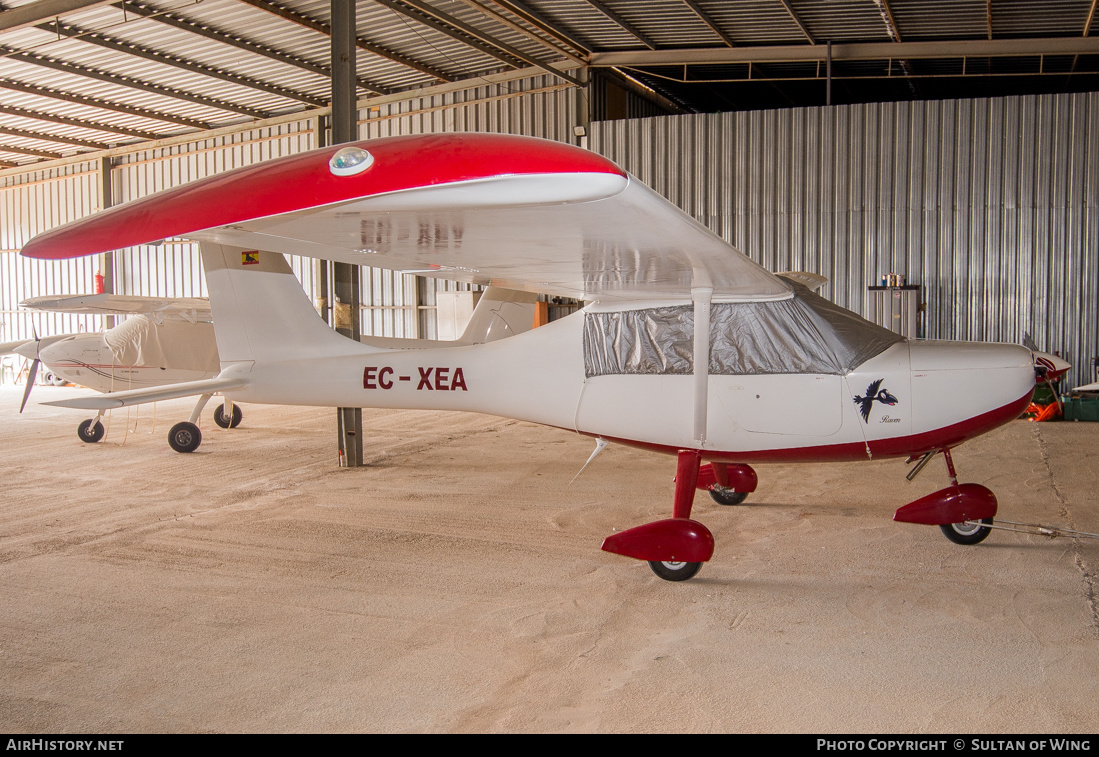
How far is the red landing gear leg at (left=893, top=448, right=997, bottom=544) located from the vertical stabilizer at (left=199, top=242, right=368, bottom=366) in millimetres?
4431

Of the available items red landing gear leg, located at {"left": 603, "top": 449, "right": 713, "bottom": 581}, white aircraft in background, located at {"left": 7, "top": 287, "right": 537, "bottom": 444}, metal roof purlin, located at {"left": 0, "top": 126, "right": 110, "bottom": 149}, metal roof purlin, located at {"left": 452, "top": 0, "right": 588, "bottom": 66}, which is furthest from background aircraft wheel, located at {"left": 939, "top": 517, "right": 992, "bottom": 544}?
metal roof purlin, located at {"left": 0, "top": 126, "right": 110, "bottom": 149}

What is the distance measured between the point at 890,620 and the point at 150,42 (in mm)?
15166

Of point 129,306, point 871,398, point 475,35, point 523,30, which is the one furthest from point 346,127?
point 475,35

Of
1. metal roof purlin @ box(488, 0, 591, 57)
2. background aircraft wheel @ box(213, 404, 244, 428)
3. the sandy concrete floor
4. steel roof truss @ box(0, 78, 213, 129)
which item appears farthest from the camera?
steel roof truss @ box(0, 78, 213, 129)

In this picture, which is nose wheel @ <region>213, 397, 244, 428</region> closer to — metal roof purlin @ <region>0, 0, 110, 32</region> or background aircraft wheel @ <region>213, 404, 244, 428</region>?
background aircraft wheel @ <region>213, 404, 244, 428</region>

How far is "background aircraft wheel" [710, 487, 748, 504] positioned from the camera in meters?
6.29

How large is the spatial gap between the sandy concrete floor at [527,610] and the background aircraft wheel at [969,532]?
110mm

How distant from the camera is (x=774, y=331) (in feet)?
15.5

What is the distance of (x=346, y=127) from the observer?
8133 millimetres

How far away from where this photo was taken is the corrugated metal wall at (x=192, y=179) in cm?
1647

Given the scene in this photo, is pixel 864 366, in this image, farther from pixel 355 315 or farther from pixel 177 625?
pixel 355 315

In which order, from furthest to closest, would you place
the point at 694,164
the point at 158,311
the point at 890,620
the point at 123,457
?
the point at 694,164 → the point at 158,311 → the point at 123,457 → the point at 890,620

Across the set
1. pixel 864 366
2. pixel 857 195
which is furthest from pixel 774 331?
pixel 857 195

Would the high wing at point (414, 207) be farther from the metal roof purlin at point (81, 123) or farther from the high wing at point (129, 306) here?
the metal roof purlin at point (81, 123)
